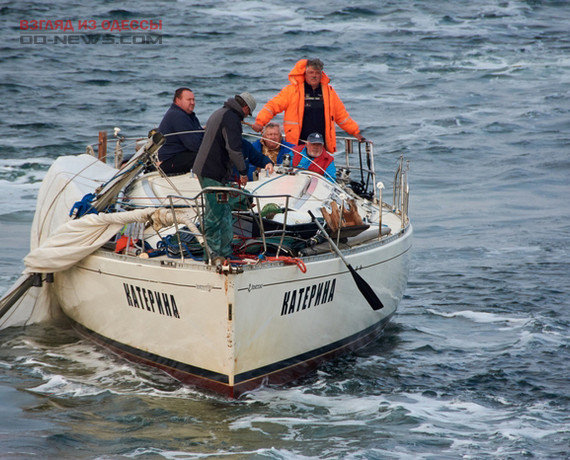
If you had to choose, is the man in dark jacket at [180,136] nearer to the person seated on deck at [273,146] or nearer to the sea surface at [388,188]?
the person seated on deck at [273,146]

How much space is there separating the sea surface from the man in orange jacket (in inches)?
92.2

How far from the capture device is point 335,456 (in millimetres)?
5699

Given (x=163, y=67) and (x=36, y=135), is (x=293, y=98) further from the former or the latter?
(x=163, y=67)

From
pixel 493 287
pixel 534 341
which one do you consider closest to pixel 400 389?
pixel 534 341

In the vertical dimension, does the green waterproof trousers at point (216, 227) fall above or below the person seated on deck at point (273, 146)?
below

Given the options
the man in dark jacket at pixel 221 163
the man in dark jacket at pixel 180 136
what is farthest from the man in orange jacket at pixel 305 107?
the man in dark jacket at pixel 221 163

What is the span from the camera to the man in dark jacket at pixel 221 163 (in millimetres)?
6398

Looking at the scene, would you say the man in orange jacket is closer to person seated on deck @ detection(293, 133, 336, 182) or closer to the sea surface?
person seated on deck @ detection(293, 133, 336, 182)

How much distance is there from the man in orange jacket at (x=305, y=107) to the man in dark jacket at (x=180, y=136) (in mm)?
890

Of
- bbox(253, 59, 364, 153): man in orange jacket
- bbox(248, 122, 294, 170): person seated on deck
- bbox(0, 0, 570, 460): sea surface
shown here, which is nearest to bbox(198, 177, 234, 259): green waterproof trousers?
bbox(0, 0, 570, 460): sea surface

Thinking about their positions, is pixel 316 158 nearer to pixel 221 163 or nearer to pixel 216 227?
pixel 221 163

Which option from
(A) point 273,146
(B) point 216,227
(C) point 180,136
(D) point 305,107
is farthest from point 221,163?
(D) point 305,107

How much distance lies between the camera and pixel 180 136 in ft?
28.3

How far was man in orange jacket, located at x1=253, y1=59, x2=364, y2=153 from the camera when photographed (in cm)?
929
